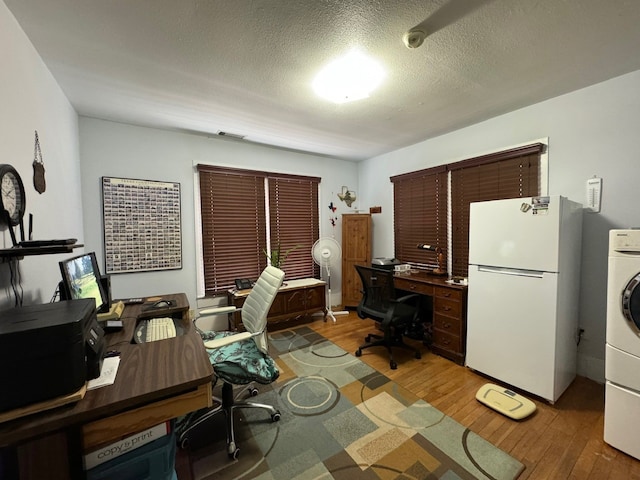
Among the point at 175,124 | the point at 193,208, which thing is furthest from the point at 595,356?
the point at 175,124

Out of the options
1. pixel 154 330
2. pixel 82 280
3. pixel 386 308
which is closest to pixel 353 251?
pixel 386 308

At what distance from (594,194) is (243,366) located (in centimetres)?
303

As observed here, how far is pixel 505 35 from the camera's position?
1.54m

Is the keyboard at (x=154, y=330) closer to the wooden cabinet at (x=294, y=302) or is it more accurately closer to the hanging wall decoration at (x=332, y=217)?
the wooden cabinet at (x=294, y=302)

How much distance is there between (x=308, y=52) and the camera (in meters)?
1.68

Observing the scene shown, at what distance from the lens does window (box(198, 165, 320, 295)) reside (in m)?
3.33

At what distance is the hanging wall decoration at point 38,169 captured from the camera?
1.56 m

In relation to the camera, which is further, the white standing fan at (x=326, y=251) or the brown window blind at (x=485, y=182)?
the white standing fan at (x=326, y=251)

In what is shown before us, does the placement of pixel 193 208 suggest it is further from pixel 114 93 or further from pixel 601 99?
pixel 601 99

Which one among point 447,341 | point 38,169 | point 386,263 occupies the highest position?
point 38,169

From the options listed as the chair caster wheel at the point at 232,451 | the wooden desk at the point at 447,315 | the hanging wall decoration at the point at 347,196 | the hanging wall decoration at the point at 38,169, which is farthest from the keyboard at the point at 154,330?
the hanging wall decoration at the point at 347,196

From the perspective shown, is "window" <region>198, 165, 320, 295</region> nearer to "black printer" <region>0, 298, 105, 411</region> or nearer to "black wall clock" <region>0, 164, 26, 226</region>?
"black wall clock" <region>0, 164, 26, 226</region>

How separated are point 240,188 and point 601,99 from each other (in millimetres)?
3611

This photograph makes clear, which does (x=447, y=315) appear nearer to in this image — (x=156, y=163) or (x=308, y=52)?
(x=308, y=52)
